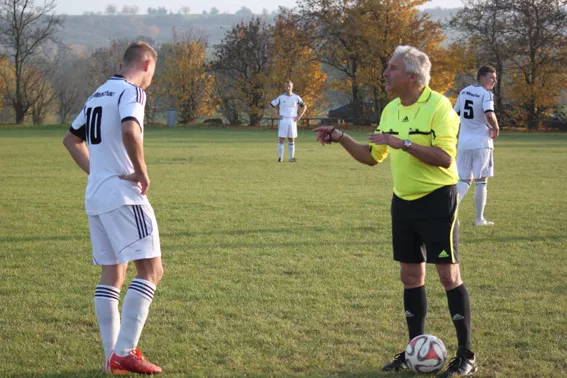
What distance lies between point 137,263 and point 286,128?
1725cm

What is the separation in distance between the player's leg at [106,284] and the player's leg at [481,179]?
22.9 feet

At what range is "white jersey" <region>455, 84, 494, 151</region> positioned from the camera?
33.3 ft

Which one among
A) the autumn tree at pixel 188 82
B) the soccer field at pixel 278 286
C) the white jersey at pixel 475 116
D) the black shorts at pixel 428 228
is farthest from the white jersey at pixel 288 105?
the autumn tree at pixel 188 82

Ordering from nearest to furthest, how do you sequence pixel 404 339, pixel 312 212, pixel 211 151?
1. pixel 404 339
2. pixel 312 212
3. pixel 211 151

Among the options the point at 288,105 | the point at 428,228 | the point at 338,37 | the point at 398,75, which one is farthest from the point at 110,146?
the point at 338,37

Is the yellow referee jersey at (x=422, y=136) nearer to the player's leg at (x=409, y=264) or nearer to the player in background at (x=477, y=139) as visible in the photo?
the player's leg at (x=409, y=264)

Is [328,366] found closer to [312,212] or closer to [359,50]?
[312,212]

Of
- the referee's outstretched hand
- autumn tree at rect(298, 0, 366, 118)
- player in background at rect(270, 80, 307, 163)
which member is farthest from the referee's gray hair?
autumn tree at rect(298, 0, 366, 118)

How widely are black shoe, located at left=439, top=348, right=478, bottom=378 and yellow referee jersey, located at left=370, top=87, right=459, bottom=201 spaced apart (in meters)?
1.07

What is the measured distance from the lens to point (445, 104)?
4.36 m

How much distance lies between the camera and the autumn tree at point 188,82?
52625 mm

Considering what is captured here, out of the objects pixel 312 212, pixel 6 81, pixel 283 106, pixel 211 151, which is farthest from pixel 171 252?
pixel 6 81

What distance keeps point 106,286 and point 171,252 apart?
3.76m

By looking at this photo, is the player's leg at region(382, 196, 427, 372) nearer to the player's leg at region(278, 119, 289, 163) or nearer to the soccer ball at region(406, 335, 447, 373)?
the soccer ball at region(406, 335, 447, 373)
